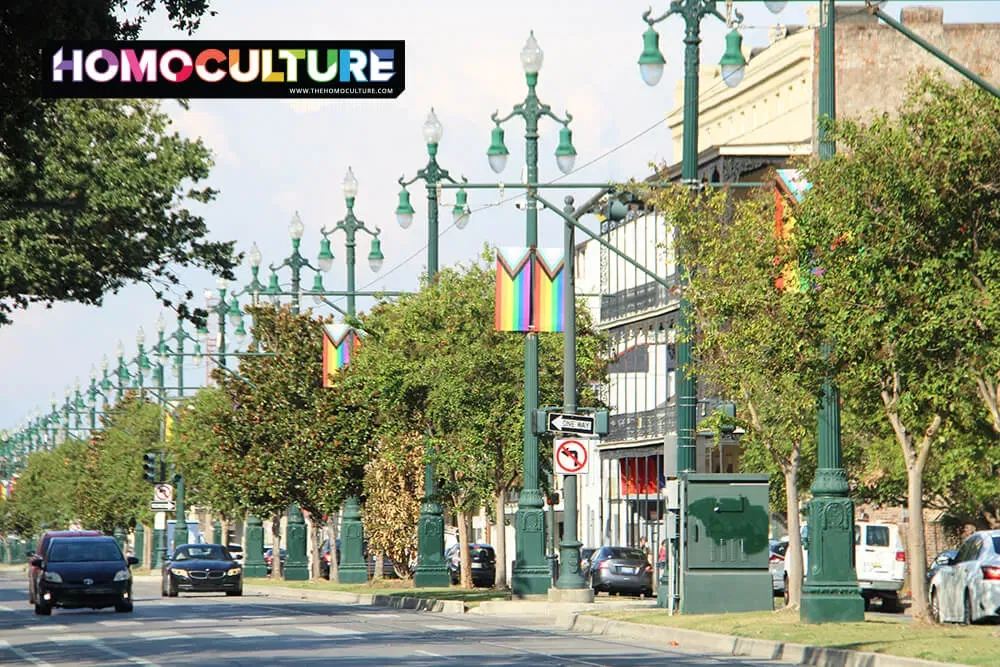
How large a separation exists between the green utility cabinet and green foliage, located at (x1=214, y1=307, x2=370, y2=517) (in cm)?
2518

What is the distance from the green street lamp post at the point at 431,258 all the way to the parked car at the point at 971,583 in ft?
46.3

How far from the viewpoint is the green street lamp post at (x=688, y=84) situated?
28469 mm

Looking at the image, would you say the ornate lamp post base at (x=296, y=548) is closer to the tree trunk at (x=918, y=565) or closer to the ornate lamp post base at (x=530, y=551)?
the ornate lamp post base at (x=530, y=551)

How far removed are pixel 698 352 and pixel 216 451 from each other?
35.7 m

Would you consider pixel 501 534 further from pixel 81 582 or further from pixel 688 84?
pixel 688 84

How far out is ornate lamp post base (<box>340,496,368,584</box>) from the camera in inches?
2232

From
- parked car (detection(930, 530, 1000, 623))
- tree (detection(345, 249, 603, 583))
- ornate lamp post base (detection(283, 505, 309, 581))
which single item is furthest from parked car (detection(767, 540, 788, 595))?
ornate lamp post base (detection(283, 505, 309, 581))

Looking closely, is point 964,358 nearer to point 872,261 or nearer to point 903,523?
point 872,261

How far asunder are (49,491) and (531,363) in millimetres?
112831

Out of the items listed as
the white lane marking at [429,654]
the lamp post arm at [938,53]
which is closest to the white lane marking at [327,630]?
the white lane marking at [429,654]

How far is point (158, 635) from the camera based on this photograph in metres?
30.1

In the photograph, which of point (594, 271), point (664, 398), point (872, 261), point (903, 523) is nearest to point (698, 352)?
point (872, 261)

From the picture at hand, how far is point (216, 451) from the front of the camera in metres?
66.9

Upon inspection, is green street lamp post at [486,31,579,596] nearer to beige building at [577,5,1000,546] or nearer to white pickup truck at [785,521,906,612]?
white pickup truck at [785,521,906,612]
